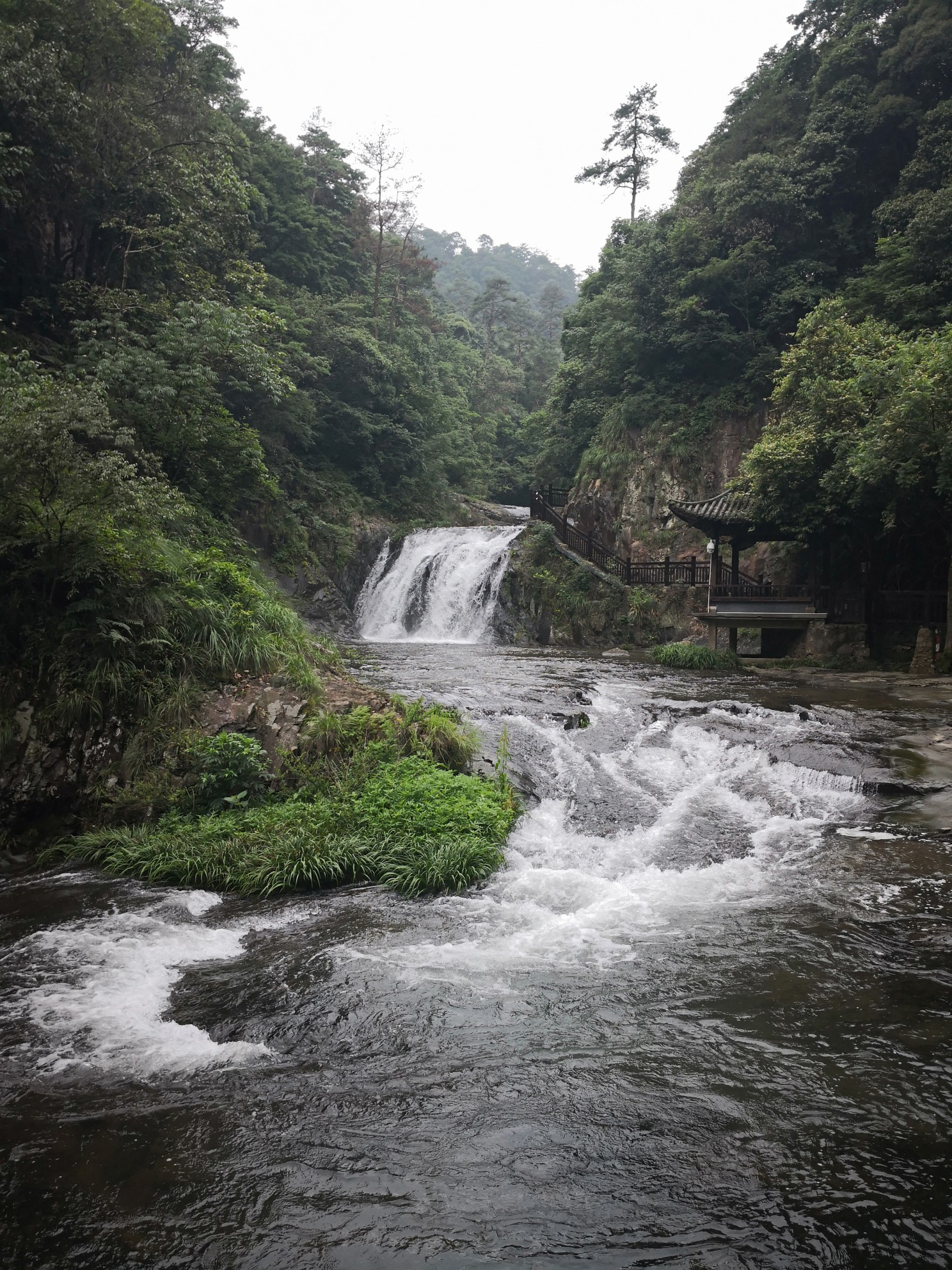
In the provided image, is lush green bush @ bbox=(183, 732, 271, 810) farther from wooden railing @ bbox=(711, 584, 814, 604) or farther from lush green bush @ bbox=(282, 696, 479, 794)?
wooden railing @ bbox=(711, 584, 814, 604)

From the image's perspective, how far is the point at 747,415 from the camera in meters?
27.2

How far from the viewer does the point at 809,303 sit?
82.1ft

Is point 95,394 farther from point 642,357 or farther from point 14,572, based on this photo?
point 642,357

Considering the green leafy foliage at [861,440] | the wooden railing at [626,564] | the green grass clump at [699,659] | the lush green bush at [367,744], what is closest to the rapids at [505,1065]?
the lush green bush at [367,744]

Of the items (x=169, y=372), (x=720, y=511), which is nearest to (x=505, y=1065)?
(x=169, y=372)

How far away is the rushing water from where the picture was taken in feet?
9.62

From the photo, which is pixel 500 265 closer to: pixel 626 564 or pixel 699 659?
pixel 626 564

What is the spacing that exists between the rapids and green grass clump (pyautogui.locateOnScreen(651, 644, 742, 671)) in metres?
10.5

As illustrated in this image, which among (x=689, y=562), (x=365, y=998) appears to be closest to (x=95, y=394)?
(x=365, y=998)

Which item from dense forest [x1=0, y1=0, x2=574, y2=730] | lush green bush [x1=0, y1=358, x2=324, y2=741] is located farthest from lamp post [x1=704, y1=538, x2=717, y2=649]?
lush green bush [x1=0, y1=358, x2=324, y2=741]

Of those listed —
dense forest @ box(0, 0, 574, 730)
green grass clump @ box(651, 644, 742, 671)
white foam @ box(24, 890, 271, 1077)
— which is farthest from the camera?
green grass clump @ box(651, 644, 742, 671)

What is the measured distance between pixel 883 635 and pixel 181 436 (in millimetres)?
16664

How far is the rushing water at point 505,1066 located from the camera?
2.93 meters

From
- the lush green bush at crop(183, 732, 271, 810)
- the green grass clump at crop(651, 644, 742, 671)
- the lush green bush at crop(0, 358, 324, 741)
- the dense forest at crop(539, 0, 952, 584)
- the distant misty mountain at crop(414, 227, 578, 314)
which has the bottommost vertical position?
the lush green bush at crop(183, 732, 271, 810)
